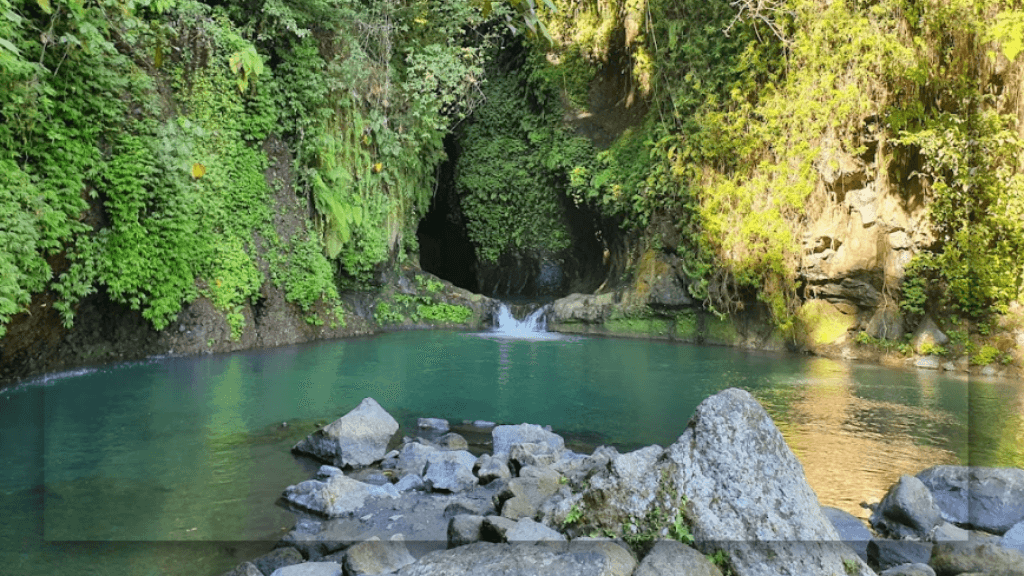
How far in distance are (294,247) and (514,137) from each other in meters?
7.99

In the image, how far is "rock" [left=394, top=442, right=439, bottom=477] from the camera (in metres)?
5.12

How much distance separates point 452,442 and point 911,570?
3.60m

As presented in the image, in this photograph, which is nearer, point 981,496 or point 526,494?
point 526,494

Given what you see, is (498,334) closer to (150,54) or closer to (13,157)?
(150,54)

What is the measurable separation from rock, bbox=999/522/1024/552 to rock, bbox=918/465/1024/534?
1.14ft

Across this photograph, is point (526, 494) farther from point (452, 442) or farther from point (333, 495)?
point (452, 442)

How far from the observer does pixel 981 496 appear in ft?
14.3

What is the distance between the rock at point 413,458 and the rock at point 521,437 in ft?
1.97

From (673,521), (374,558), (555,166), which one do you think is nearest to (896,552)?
(673,521)

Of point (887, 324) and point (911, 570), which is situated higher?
point (887, 324)

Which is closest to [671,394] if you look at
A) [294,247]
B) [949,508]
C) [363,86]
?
[949,508]

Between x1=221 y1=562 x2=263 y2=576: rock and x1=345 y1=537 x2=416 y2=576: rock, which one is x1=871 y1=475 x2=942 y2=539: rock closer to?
x1=345 y1=537 x2=416 y2=576: rock

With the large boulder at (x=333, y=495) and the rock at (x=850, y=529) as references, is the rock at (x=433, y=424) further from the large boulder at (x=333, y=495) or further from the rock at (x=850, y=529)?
the rock at (x=850, y=529)

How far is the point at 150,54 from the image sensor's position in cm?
941
